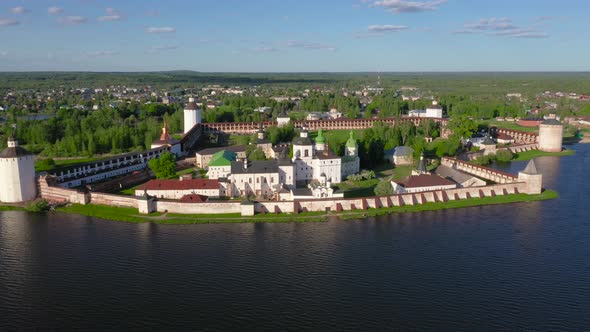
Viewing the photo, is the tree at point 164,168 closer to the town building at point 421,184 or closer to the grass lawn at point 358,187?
the grass lawn at point 358,187

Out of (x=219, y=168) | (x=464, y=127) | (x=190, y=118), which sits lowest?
(x=219, y=168)

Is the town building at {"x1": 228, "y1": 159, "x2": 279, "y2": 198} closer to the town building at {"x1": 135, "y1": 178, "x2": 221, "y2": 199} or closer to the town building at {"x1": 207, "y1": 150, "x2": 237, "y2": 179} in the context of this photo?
the town building at {"x1": 135, "y1": 178, "x2": 221, "y2": 199}

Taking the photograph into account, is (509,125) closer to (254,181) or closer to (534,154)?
(534,154)

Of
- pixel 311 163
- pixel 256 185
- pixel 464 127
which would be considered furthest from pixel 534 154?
pixel 256 185

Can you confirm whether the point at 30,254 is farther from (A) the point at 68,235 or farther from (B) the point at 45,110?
(B) the point at 45,110

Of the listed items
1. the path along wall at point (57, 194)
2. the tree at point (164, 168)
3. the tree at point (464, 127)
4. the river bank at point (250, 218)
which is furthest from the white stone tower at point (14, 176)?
the tree at point (464, 127)

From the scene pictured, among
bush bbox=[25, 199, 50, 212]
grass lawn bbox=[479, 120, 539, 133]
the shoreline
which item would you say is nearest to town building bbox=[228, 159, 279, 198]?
the shoreline

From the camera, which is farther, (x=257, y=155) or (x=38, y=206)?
(x=257, y=155)
